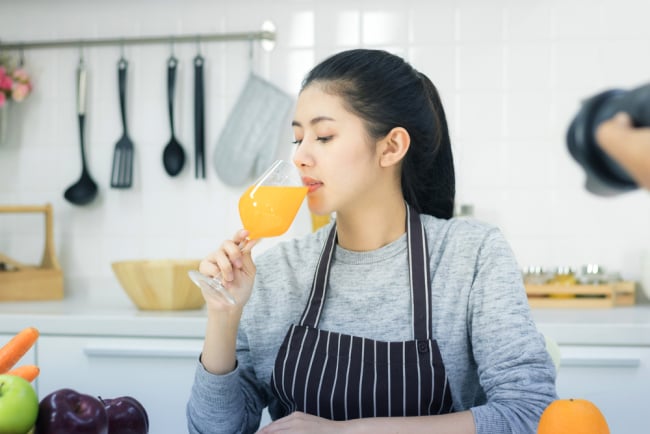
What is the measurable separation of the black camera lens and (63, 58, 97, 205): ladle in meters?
2.49

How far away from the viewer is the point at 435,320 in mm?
1401

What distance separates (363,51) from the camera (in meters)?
1.48

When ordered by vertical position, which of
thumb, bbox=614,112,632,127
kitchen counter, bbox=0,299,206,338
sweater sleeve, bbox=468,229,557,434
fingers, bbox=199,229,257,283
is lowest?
kitchen counter, bbox=0,299,206,338

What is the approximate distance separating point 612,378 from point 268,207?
1.18 meters

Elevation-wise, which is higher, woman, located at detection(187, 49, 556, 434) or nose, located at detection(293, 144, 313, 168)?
nose, located at detection(293, 144, 313, 168)

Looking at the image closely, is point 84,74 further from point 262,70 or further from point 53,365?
point 53,365

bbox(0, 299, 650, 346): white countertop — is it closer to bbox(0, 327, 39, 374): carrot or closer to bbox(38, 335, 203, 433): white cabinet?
bbox(38, 335, 203, 433): white cabinet

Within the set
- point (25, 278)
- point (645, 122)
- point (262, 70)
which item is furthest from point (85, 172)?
point (645, 122)

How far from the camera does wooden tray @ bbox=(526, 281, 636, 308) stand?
2.39 m

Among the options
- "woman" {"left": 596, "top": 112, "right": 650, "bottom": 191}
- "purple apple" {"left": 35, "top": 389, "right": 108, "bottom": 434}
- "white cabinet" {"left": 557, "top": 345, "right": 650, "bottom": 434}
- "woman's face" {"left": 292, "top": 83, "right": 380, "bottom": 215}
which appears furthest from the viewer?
"white cabinet" {"left": 557, "top": 345, "right": 650, "bottom": 434}

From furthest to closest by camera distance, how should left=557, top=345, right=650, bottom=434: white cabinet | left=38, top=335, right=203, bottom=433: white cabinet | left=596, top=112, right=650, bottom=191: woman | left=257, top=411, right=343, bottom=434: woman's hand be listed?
left=38, top=335, right=203, bottom=433: white cabinet → left=557, top=345, right=650, bottom=434: white cabinet → left=257, top=411, right=343, bottom=434: woman's hand → left=596, top=112, right=650, bottom=191: woman

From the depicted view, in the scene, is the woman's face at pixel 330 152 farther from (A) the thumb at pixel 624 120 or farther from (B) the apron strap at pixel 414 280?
(A) the thumb at pixel 624 120

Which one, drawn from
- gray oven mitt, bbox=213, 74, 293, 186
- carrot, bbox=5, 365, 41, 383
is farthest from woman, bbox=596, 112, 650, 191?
gray oven mitt, bbox=213, 74, 293, 186

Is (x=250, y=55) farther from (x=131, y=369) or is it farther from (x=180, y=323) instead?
(x=131, y=369)
